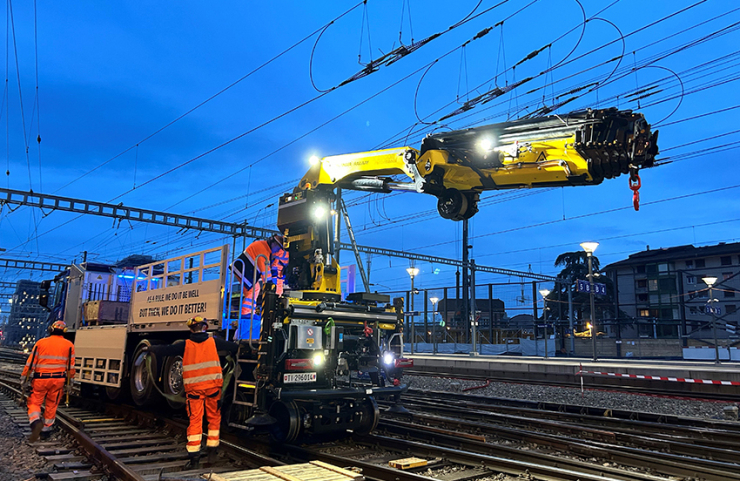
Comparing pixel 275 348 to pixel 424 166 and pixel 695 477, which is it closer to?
pixel 424 166

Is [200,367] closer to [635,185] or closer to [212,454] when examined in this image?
[212,454]

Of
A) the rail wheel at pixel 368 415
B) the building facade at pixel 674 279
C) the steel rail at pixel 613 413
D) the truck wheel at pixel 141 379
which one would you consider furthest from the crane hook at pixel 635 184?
the building facade at pixel 674 279

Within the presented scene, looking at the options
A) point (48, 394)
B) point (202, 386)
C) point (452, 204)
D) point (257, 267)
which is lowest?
point (48, 394)

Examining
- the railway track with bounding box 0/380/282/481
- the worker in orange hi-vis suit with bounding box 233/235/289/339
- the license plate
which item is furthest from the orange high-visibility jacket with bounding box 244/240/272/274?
the railway track with bounding box 0/380/282/481

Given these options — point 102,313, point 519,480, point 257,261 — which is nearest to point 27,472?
point 257,261

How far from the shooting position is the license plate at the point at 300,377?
280 inches

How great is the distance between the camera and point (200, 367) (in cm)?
660

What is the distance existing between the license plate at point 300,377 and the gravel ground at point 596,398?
27.5 feet

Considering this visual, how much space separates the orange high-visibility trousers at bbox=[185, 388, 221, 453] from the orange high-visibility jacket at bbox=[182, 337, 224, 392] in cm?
9

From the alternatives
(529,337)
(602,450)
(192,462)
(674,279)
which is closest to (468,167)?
(602,450)

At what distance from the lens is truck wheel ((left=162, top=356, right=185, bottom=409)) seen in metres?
8.73

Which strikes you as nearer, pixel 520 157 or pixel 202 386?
pixel 520 157

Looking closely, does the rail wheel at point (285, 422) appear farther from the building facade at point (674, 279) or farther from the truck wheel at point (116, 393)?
the building facade at point (674, 279)

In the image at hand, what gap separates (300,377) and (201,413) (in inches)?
53.7
